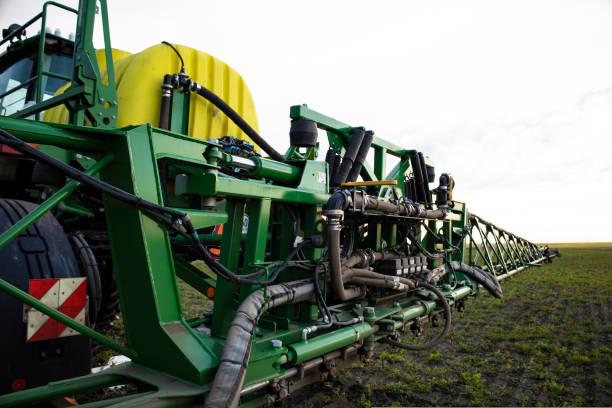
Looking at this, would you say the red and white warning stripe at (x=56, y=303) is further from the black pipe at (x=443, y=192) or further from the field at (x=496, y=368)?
the black pipe at (x=443, y=192)

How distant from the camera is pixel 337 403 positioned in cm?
311

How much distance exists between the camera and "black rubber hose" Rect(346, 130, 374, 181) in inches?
148

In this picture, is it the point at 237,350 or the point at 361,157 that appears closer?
the point at 237,350

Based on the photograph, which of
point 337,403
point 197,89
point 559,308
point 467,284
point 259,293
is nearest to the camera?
point 259,293

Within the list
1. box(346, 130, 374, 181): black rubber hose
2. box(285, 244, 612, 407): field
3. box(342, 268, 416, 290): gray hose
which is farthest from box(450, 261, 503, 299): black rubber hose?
box(346, 130, 374, 181): black rubber hose

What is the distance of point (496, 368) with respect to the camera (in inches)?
157

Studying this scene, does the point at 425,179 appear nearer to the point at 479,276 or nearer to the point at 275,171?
the point at 479,276

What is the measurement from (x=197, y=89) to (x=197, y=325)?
2.09 meters

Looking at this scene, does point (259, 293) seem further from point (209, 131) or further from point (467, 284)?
point (467, 284)

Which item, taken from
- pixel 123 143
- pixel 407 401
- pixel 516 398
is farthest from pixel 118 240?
pixel 516 398

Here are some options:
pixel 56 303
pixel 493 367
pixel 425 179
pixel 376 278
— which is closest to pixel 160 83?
pixel 56 303

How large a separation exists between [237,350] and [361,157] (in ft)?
7.77

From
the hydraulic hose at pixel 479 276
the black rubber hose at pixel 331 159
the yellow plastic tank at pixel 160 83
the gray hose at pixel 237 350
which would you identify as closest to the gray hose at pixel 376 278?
the gray hose at pixel 237 350

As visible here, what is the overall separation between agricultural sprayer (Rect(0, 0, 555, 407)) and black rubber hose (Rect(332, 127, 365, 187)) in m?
0.02
